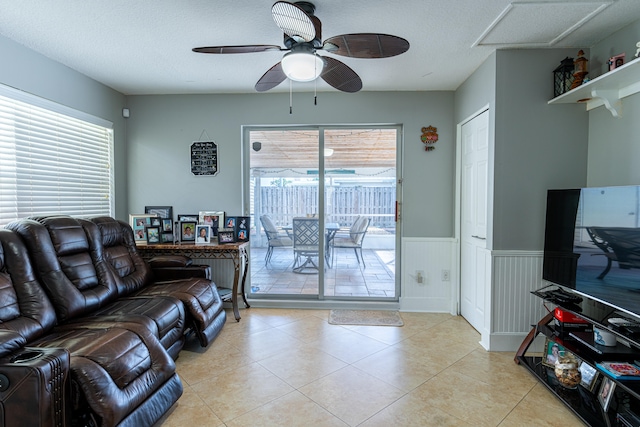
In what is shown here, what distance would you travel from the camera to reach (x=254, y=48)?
203 centimetres

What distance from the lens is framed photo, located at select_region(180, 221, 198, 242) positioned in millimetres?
3666

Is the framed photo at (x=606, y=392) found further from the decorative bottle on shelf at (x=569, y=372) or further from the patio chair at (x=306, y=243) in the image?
the patio chair at (x=306, y=243)

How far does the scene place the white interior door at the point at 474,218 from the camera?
3.08 metres

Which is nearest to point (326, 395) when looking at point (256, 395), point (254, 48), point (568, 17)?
point (256, 395)

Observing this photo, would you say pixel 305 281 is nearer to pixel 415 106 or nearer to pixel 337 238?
pixel 337 238

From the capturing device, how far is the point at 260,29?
2.38m

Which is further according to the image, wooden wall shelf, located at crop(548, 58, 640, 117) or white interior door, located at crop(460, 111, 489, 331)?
white interior door, located at crop(460, 111, 489, 331)

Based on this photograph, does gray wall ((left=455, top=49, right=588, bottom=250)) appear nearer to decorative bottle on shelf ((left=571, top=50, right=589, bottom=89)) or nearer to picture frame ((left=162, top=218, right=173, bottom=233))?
decorative bottle on shelf ((left=571, top=50, right=589, bottom=89))

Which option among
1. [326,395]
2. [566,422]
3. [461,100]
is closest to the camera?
[566,422]

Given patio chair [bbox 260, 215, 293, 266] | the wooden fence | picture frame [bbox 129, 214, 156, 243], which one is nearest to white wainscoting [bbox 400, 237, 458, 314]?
the wooden fence

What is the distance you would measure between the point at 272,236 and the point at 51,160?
2.28m

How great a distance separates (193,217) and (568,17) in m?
3.85

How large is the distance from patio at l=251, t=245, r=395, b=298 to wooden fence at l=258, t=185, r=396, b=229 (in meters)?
0.40

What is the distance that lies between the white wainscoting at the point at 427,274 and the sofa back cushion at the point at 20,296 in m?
3.21
